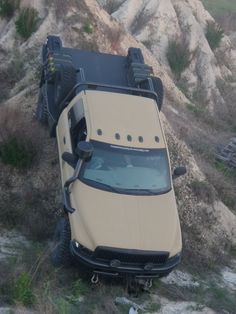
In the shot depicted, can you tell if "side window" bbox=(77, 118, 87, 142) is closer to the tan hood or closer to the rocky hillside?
the tan hood

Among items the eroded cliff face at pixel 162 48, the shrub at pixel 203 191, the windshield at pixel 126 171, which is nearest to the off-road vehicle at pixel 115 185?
the windshield at pixel 126 171

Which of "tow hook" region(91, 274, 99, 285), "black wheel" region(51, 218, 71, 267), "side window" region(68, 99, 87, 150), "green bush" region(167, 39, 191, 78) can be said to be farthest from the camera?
Result: "green bush" region(167, 39, 191, 78)

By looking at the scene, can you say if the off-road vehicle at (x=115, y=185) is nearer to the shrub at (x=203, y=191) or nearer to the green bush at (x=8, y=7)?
the shrub at (x=203, y=191)

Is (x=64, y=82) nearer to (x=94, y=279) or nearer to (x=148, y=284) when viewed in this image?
(x=94, y=279)

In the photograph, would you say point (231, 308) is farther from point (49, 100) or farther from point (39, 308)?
point (49, 100)

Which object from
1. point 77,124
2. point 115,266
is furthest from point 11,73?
point 115,266

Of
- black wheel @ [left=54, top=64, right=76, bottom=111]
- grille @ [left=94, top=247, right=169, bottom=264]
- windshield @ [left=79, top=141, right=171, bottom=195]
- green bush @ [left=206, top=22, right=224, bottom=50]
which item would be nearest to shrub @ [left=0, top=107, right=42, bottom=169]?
black wheel @ [left=54, top=64, right=76, bottom=111]

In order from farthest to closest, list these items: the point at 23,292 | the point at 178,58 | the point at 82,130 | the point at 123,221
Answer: the point at 178,58 → the point at 82,130 → the point at 123,221 → the point at 23,292
